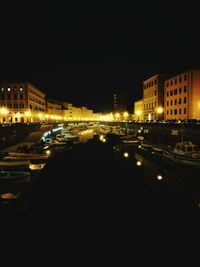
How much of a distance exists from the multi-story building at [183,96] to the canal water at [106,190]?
126 ft

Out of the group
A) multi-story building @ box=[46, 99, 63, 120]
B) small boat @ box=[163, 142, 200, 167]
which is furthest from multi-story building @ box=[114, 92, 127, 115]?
small boat @ box=[163, 142, 200, 167]

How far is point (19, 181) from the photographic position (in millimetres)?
24719

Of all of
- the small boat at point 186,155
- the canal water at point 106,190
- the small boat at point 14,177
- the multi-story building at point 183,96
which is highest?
the multi-story building at point 183,96

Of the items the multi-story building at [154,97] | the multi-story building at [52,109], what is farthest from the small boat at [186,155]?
the multi-story building at [52,109]

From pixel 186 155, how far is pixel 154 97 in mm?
68412

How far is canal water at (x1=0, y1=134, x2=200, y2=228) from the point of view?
2061 cm

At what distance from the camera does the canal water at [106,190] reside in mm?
20609

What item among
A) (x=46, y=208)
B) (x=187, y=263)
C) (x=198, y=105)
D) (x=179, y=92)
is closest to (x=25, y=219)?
(x=46, y=208)

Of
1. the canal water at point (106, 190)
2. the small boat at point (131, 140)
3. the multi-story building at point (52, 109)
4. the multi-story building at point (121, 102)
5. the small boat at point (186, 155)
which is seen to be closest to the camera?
the canal water at point (106, 190)

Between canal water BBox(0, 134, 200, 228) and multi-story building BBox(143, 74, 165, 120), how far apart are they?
54.9 meters

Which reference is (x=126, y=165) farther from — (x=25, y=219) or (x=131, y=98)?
(x=131, y=98)

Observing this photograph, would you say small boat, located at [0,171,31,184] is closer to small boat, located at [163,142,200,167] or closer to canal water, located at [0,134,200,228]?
canal water, located at [0,134,200,228]

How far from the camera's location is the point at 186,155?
31.1m

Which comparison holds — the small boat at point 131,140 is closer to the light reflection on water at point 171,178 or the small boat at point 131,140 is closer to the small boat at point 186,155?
the light reflection on water at point 171,178
